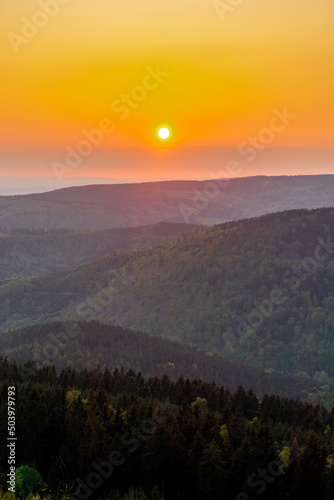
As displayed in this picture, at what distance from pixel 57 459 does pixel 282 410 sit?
224ft

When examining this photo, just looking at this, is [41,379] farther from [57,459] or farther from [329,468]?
[329,468]

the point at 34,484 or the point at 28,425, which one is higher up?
the point at 28,425

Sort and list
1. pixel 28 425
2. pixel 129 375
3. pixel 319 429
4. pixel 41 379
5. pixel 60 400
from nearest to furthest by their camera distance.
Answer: pixel 28 425 → pixel 60 400 → pixel 319 429 → pixel 41 379 → pixel 129 375

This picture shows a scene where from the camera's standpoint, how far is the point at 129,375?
6658 inches

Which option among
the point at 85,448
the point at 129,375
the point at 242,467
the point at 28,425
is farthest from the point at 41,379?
the point at 242,467

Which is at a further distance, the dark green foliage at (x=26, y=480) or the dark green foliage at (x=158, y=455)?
the dark green foliage at (x=26, y=480)

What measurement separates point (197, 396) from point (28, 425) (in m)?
59.8

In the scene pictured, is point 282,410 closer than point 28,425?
No

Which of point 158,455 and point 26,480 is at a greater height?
point 158,455

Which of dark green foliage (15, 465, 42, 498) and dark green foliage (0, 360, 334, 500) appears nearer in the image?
dark green foliage (0, 360, 334, 500)

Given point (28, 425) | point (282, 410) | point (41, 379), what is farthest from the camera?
point (41, 379)

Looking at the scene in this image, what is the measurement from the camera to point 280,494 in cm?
7794

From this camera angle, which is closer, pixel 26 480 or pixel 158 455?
pixel 26 480

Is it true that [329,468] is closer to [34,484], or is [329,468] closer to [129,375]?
[34,484]
